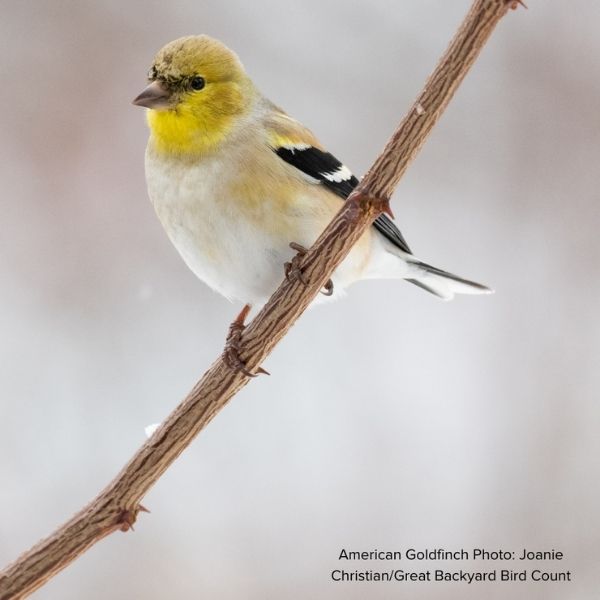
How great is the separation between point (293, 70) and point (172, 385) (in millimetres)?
2010

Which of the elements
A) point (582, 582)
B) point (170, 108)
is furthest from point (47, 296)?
point (582, 582)

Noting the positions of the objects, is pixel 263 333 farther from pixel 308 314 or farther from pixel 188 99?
pixel 308 314

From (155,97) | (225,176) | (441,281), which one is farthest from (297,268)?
(441,281)

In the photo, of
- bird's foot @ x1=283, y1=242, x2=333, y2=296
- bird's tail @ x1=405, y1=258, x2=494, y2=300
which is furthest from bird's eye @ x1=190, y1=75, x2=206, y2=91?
bird's tail @ x1=405, y1=258, x2=494, y2=300

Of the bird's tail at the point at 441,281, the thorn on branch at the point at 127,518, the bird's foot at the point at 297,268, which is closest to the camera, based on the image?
the thorn on branch at the point at 127,518

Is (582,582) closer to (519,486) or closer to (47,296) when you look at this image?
(519,486)

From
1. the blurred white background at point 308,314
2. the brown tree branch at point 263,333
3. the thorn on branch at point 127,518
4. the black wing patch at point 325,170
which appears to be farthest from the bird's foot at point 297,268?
the blurred white background at point 308,314

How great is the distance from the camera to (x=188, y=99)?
2838 millimetres

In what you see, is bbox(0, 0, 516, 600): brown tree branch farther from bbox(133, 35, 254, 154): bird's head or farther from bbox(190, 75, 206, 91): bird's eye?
bbox(190, 75, 206, 91): bird's eye

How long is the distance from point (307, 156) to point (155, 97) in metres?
0.60

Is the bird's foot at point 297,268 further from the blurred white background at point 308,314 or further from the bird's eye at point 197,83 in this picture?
the blurred white background at point 308,314

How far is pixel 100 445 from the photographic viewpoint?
14.9ft

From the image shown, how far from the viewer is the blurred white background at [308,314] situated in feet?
13.9

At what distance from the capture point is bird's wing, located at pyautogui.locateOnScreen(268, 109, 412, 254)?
2969 mm
